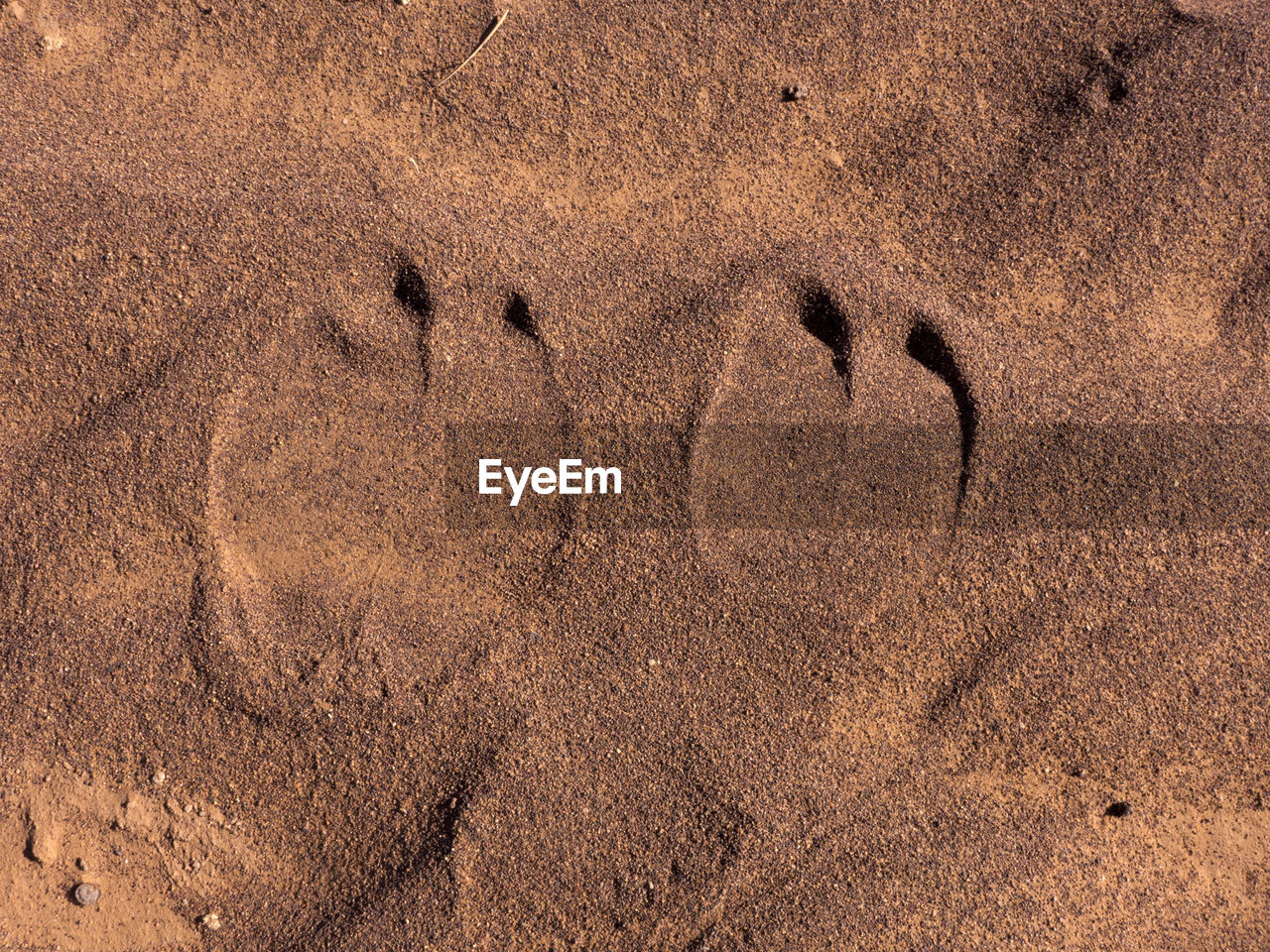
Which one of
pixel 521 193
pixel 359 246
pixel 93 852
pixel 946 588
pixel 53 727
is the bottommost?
pixel 93 852

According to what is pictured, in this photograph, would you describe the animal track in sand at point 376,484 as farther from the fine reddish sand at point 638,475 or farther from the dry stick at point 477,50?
the dry stick at point 477,50

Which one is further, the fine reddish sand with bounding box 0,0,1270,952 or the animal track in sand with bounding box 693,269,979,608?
the animal track in sand with bounding box 693,269,979,608

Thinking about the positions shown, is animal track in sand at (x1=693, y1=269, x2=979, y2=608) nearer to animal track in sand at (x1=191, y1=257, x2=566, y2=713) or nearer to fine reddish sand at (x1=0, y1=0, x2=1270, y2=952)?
fine reddish sand at (x1=0, y1=0, x2=1270, y2=952)

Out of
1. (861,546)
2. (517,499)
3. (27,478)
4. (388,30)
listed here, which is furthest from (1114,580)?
(27,478)

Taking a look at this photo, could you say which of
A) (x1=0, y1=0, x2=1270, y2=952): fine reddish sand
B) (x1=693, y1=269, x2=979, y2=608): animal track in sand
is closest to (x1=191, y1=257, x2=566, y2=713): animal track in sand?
(x1=0, y1=0, x2=1270, y2=952): fine reddish sand

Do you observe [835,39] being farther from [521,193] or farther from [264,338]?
[264,338]

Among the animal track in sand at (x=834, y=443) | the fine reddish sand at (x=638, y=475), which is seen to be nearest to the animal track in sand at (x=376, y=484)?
the fine reddish sand at (x=638, y=475)
